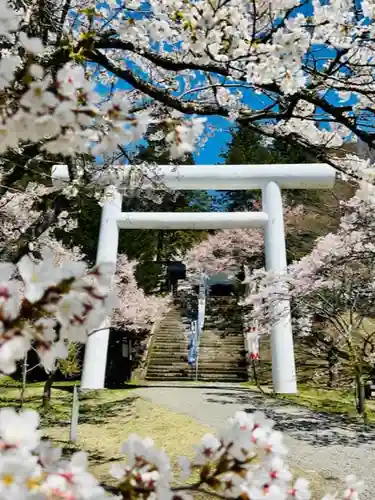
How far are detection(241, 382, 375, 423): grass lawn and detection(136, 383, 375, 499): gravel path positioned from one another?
578mm

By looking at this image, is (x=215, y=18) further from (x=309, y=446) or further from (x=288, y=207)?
(x=288, y=207)

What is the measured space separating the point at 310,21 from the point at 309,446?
447cm

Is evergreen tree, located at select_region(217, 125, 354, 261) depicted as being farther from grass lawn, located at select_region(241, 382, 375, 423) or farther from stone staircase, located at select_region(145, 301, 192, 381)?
grass lawn, located at select_region(241, 382, 375, 423)

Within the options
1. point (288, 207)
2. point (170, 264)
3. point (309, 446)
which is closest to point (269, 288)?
point (309, 446)

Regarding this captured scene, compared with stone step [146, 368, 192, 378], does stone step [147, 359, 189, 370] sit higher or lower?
higher

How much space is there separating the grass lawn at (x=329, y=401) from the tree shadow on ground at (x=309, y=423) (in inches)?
20.0

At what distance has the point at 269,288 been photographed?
8211 millimetres

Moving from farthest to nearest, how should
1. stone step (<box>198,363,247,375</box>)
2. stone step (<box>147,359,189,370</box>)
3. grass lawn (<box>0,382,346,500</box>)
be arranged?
stone step (<box>147,359,189,370</box>)
stone step (<box>198,363,247,375</box>)
grass lawn (<box>0,382,346,500</box>)

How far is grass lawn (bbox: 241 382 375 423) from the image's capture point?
8.16 meters

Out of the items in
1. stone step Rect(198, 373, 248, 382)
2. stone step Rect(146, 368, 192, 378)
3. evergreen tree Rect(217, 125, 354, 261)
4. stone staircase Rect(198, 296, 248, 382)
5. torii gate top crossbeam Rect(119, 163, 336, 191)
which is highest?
evergreen tree Rect(217, 125, 354, 261)

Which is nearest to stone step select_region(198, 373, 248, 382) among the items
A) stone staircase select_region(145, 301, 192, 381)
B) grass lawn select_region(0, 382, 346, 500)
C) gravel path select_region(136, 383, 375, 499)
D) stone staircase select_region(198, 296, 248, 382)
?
stone staircase select_region(198, 296, 248, 382)

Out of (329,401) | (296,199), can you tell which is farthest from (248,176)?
(296,199)

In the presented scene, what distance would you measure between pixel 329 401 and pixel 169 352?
6.11 m

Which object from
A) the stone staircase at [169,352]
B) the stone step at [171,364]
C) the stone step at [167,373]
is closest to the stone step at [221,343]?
the stone staircase at [169,352]
